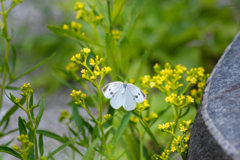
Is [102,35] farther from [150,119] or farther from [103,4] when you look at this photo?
[150,119]

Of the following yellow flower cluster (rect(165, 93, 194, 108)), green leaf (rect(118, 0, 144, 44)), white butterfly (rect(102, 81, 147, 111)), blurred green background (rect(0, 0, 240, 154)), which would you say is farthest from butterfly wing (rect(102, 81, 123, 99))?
blurred green background (rect(0, 0, 240, 154))

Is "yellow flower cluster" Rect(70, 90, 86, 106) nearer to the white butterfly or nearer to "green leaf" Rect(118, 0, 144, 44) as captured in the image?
the white butterfly

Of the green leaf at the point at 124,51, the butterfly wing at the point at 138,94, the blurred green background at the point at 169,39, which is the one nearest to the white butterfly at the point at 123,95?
the butterfly wing at the point at 138,94

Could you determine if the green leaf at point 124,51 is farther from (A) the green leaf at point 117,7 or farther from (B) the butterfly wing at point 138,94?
→ (B) the butterfly wing at point 138,94

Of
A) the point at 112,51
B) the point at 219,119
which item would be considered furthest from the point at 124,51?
the point at 219,119

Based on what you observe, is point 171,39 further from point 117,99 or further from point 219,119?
point 219,119

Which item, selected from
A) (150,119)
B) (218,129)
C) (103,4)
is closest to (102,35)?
(103,4)

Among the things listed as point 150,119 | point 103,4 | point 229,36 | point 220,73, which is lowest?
point 229,36
